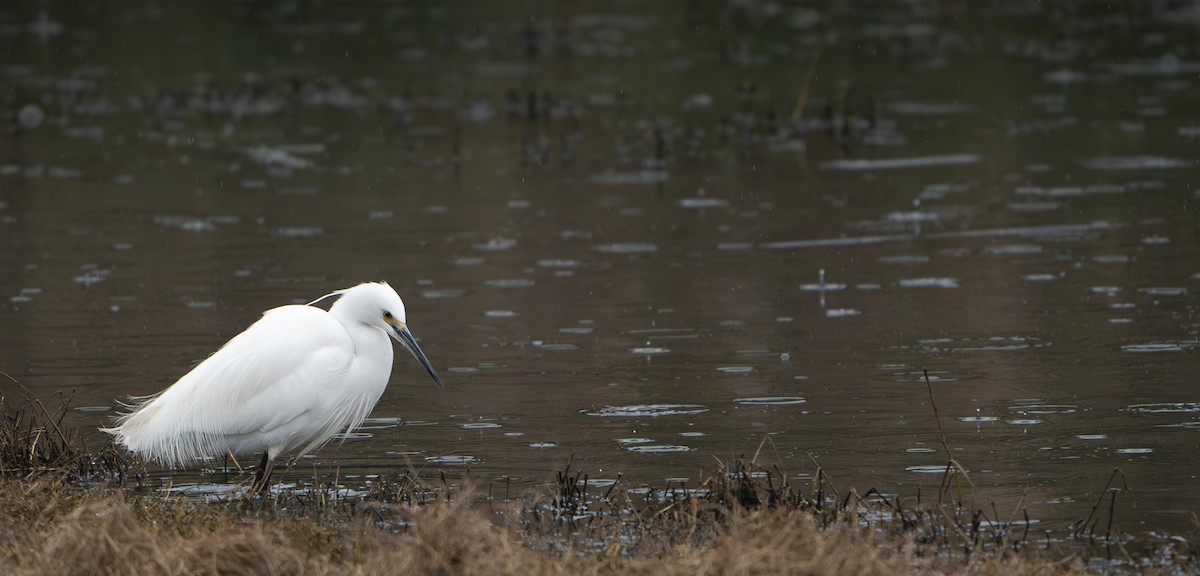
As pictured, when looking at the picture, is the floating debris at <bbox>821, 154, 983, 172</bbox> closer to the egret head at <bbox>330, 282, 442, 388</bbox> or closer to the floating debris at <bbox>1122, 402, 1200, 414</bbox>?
the floating debris at <bbox>1122, 402, 1200, 414</bbox>

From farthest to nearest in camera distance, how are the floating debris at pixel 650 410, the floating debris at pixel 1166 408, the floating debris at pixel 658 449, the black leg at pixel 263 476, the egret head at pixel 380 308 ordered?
1. the floating debris at pixel 650 410
2. the floating debris at pixel 1166 408
3. the floating debris at pixel 658 449
4. the egret head at pixel 380 308
5. the black leg at pixel 263 476

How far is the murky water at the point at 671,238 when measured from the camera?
8094 mm

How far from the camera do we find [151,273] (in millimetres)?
12172

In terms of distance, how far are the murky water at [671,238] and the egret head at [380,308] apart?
2.13 feet

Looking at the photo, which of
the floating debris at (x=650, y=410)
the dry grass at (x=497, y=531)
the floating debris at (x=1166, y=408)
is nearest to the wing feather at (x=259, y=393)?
the dry grass at (x=497, y=531)

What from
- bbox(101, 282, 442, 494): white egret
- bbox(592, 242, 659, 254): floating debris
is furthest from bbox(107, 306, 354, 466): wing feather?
bbox(592, 242, 659, 254): floating debris

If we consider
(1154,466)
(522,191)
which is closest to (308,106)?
(522,191)

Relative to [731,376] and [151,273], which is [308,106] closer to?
[151,273]

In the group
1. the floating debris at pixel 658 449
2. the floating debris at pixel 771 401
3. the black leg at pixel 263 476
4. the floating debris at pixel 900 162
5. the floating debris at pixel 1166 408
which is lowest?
the floating debris at pixel 1166 408

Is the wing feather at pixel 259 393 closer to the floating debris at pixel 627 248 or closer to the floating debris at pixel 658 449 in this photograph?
the floating debris at pixel 658 449

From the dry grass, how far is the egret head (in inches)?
23.1

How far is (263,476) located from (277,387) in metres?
0.36

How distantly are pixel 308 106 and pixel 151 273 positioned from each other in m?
8.26

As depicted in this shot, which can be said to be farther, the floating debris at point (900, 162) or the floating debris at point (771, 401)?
the floating debris at point (900, 162)
